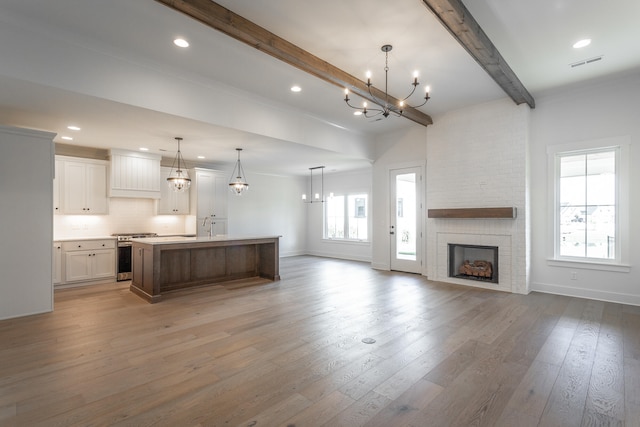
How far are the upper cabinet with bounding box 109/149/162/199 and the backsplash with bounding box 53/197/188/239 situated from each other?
0.40 meters

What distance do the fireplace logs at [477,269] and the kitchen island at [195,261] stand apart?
3681mm

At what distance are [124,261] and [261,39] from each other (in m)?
5.40

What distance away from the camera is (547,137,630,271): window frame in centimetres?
475

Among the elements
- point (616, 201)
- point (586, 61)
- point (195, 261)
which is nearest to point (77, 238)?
point (195, 261)

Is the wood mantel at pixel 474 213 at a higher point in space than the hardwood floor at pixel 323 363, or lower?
higher

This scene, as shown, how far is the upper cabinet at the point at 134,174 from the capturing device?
650 cm

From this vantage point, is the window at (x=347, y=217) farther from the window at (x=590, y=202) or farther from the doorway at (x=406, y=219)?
the window at (x=590, y=202)

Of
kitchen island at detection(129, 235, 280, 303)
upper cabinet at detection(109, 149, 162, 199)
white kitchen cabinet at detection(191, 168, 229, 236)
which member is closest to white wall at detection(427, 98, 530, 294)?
kitchen island at detection(129, 235, 280, 303)

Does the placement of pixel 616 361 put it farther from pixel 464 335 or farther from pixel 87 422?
pixel 87 422

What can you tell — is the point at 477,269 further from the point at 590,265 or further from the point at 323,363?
the point at 323,363

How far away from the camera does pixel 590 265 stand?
502 centimetres

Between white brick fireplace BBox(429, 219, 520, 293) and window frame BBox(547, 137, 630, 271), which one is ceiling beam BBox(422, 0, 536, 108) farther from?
white brick fireplace BBox(429, 219, 520, 293)

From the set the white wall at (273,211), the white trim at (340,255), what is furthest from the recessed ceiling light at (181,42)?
the white trim at (340,255)

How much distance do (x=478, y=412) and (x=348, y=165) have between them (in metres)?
6.93
